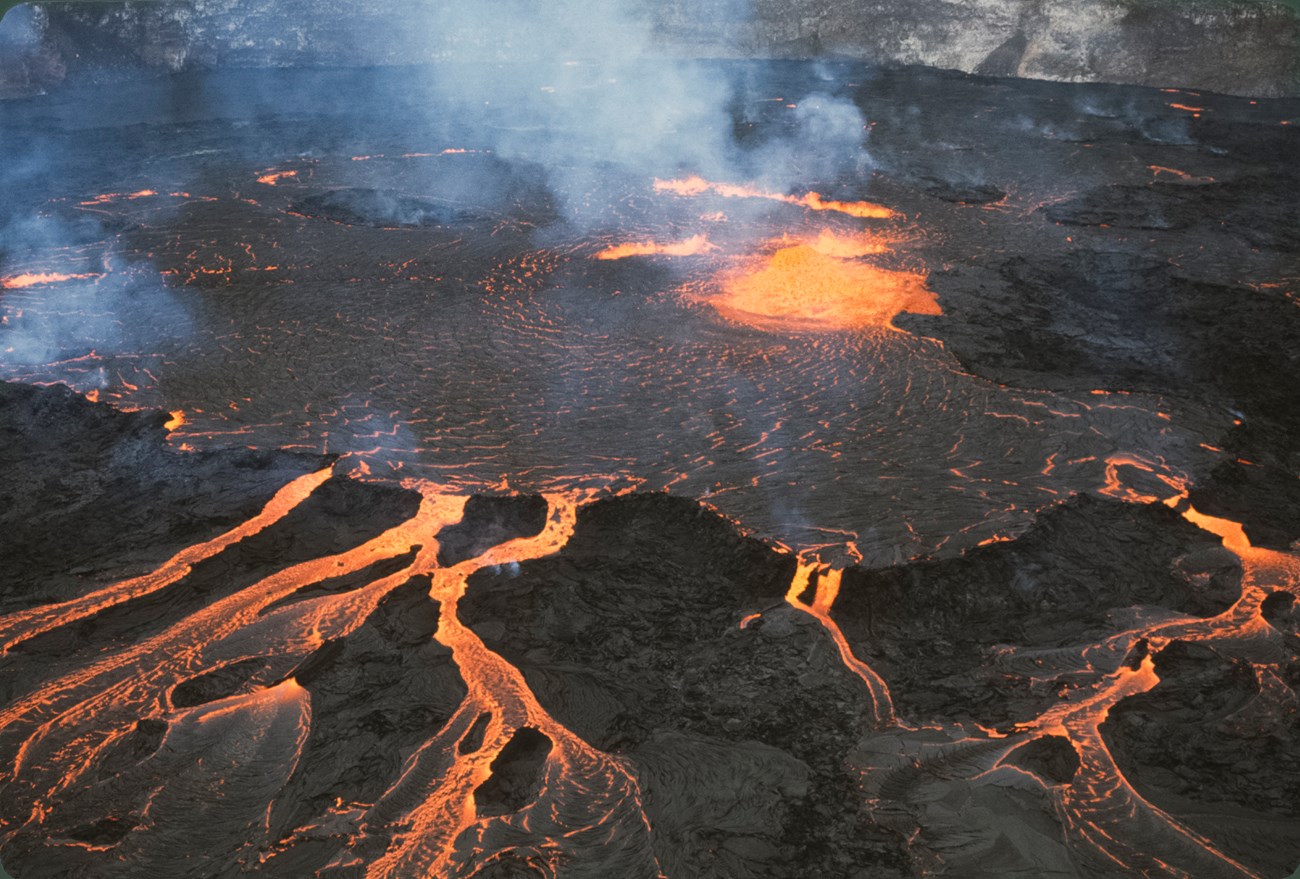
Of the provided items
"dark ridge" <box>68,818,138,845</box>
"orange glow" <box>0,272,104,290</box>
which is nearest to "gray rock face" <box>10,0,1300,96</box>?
"orange glow" <box>0,272,104,290</box>

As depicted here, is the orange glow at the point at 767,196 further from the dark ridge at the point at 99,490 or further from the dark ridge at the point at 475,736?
the dark ridge at the point at 475,736

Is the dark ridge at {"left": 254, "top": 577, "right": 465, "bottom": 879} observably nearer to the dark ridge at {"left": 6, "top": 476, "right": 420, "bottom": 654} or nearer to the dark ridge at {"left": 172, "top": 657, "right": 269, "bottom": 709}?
the dark ridge at {"left": 172, "top": 657, "right": 269, "bottom": 709}

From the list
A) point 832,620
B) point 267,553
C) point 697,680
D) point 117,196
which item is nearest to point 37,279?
point 117,196

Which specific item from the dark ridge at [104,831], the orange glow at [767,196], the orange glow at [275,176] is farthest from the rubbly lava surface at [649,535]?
the orange glow at [275,176]

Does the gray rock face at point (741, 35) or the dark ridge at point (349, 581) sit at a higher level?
the gray rock face at point (741, 35)

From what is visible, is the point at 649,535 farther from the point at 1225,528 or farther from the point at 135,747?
the point at 1225,528

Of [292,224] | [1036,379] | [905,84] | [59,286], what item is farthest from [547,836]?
[905,84]

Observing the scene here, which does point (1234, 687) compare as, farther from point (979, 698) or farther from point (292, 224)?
point (292, 224)
